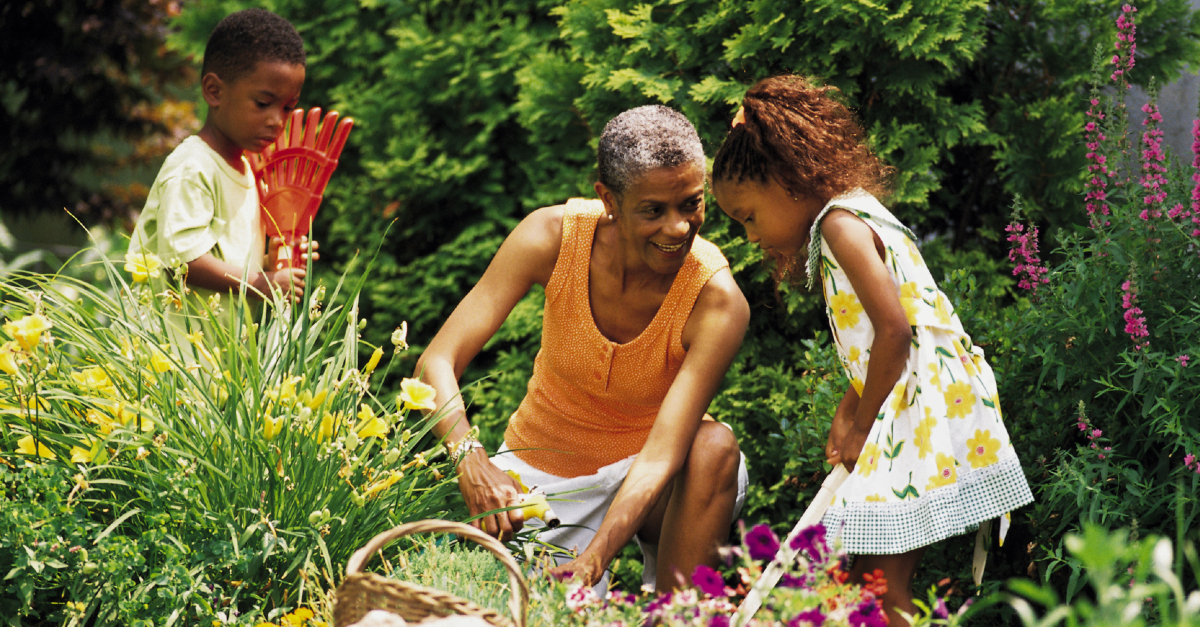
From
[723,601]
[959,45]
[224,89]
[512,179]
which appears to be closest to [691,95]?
[959,45]

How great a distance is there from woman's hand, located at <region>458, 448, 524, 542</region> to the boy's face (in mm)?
1281

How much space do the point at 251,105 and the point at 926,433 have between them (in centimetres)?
212

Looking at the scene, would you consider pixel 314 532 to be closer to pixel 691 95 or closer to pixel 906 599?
pixel 906 599

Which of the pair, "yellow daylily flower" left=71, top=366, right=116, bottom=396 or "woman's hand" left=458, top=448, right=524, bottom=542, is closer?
"yellow daylily flower" left=71, top=366, right=116, bottom=396

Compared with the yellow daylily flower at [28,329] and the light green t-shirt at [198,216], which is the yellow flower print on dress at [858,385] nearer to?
the light green t-shirt at [198,216]

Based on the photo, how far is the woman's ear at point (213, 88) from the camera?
2971mm

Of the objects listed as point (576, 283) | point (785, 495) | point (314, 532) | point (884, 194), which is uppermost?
point (884, 194)

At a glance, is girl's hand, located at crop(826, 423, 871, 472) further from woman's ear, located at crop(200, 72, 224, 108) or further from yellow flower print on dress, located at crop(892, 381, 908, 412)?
woman's ear, located at crop(200, 72, 224, 108)

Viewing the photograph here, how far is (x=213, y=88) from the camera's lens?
3.00m

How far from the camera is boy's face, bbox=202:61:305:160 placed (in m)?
2.92

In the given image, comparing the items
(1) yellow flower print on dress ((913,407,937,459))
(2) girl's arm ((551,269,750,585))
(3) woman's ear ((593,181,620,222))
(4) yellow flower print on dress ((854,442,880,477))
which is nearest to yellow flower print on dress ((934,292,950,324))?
(1) yellow flower print on dress ((913,407,937,459))

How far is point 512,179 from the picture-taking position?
14.8 feet

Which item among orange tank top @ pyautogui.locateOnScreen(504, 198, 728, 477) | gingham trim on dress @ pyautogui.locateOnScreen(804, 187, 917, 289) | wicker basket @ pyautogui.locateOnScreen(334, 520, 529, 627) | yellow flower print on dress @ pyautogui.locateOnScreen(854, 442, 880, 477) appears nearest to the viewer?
wicker basket @ pyautogui.locateOnScreen(334, 520, 529, 627)

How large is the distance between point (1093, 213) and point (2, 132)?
281 inches
